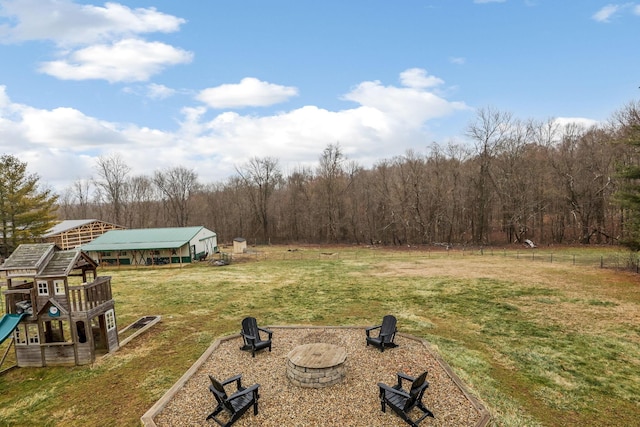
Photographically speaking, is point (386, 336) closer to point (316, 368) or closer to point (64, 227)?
point (316, 368)

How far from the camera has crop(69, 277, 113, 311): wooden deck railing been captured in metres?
9.85

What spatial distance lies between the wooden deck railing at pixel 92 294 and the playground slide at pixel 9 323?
48.3 inches

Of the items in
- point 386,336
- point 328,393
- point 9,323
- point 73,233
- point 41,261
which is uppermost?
point 73,233

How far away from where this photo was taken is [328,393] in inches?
293

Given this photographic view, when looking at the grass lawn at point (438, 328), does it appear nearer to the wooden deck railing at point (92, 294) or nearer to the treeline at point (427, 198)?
the wooden deck railing at point (92, 294)

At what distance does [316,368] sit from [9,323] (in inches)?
347

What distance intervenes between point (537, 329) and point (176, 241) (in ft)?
89.3

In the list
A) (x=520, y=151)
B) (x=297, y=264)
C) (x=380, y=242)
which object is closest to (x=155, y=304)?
(x=297, y=264)

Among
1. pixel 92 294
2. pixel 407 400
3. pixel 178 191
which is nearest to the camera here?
pixel 407 400

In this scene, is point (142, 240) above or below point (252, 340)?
above

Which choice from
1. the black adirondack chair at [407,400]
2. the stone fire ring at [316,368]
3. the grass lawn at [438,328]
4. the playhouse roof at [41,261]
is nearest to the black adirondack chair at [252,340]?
the grass lawn at [438,328]

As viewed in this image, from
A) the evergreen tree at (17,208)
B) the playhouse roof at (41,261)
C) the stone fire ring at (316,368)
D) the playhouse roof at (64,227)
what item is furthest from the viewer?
the playhouse roof at (64,227)

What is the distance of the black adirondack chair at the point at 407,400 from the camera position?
641cm

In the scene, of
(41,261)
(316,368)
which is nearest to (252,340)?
(316,368)
